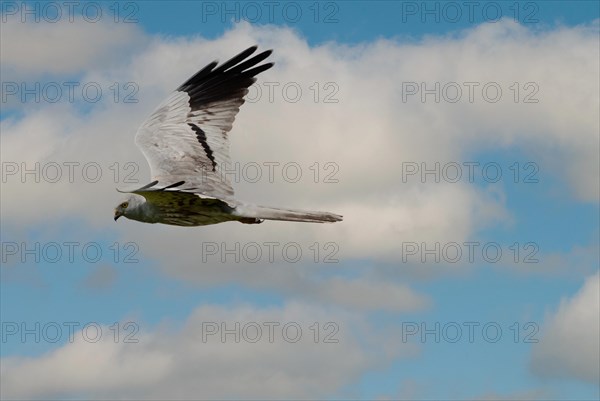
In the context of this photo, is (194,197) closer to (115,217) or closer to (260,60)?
(115,217)

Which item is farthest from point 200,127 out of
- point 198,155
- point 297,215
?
point 297,215

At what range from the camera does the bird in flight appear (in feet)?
48.0

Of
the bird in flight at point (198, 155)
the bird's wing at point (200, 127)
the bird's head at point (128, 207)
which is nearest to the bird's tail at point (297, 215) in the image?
the bird in flight at point (198, 155)

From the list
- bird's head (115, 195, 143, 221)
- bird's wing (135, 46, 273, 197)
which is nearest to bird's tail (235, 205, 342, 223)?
bird's wing (135, 46, 273, 197)

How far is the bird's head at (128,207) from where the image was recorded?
15.5 metres

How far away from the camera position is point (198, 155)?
17016 millimetres

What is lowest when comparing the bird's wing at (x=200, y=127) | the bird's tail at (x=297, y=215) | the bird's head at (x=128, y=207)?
the bird's tail at (x=297, y=215)

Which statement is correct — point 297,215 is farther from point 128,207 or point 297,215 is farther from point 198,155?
point 198,155

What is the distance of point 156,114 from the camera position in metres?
18.7

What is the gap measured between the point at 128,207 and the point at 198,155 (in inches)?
76.8

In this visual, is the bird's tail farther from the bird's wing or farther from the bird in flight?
the bird's wing

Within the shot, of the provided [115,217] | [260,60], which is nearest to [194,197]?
[115,217]

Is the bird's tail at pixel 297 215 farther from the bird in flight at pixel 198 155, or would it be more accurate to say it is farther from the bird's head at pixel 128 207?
the bird's head at pixel 128 207

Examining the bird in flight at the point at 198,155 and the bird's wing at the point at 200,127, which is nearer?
the bird in flight at the point at 198,155
